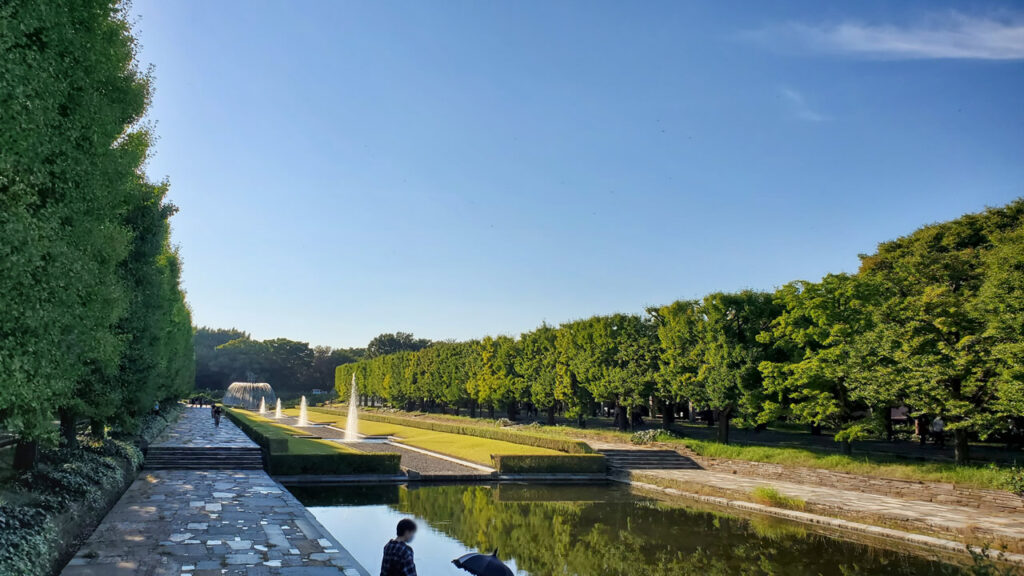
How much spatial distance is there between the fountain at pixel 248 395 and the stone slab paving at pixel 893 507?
3293 inches

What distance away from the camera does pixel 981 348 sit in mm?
21188

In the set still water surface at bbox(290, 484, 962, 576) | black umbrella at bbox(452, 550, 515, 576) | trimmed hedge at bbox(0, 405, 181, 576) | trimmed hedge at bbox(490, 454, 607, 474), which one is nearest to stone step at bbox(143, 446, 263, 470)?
trimmed hedge at bbox(0, 405, 181, 576)

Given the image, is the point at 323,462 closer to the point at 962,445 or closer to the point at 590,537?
the point at 590,537

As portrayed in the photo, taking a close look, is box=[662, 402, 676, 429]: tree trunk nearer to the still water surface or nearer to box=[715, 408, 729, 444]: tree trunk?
box=[715, 408, 729, 444]: tree trunk

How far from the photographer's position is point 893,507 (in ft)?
62.2

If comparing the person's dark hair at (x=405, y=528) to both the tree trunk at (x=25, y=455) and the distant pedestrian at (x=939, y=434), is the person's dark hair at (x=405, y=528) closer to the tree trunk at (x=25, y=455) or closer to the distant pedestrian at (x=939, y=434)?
the tree trunk at (x=25, y=455)

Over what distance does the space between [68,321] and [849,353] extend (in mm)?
25622

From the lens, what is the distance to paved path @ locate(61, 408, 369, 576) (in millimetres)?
10422

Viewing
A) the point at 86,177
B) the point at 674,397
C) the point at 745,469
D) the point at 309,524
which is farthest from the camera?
the point at 674,397

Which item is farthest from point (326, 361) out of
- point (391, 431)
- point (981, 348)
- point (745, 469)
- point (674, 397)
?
point (981, 348)

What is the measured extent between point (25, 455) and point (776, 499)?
66.4ft

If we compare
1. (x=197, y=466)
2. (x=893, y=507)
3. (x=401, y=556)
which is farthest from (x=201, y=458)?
(x=893, y=507)

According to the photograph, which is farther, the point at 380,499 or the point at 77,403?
the point at 380,499

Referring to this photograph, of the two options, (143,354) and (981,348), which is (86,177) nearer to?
(143,354)
